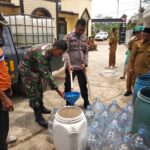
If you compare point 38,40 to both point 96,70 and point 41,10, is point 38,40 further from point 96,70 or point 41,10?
point 41,10

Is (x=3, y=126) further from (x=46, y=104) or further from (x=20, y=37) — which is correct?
(x=20, y=37)

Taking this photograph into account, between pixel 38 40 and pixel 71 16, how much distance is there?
43.6 ft

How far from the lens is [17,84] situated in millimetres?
5191

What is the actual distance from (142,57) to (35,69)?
198 centimetres

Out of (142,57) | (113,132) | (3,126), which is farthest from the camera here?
(142,57)

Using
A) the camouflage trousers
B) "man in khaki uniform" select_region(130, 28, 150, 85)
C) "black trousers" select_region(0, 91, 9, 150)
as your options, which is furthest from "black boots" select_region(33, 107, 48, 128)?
"man in khaki uniform" select_region(130, 28, 150, 85)

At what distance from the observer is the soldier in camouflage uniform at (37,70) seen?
3.38 m

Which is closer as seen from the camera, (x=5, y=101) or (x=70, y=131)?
(x=5, y=101)

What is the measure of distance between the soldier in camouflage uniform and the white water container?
0.56m

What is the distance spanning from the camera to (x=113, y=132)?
115 inches

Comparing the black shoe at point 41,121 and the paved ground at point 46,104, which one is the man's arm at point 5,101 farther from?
the black shoe at point 41,121

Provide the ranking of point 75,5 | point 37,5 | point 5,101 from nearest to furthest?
1. point 5,101
2. point 37,5
3. point 75,5

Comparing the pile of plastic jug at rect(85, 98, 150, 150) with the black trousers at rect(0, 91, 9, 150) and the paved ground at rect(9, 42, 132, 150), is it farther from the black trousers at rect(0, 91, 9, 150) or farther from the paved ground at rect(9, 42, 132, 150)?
the black trousers at rect(0, 91, 9, 150)

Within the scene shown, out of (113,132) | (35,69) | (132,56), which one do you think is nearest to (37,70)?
(35,69)
